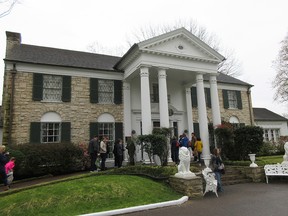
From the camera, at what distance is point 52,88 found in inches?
608

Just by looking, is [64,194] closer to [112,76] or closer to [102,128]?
[102,128]

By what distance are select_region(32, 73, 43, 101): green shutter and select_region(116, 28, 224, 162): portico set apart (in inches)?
210

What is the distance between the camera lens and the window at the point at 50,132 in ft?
48.6

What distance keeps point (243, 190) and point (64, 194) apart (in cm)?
664

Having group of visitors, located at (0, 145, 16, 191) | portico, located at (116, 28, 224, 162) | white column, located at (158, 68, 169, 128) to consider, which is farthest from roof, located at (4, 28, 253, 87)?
group of visitors, located at (0, 145, 16, 191)

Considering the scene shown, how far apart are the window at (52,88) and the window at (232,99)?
1387 centimetres

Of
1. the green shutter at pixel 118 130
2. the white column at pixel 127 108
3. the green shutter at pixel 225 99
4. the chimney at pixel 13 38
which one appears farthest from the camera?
the green shutter at pixel 225 99

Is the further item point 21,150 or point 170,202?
point 21,150

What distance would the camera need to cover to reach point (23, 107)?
14344 millimetres

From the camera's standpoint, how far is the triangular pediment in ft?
47.5

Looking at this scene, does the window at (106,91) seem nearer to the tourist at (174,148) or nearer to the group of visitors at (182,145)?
the tourist at (174,148)

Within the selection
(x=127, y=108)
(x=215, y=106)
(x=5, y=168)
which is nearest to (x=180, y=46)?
(x=215, y=106)

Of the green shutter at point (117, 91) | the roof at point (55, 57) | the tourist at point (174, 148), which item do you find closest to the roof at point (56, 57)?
the roof at point (55, 57)

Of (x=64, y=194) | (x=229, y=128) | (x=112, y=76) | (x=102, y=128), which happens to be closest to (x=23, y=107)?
(x=102, y=128)
